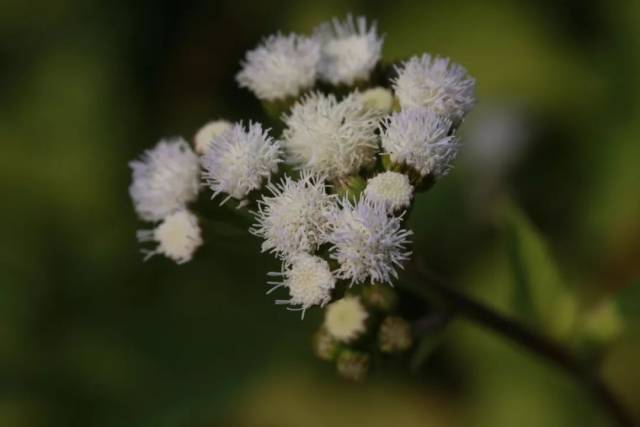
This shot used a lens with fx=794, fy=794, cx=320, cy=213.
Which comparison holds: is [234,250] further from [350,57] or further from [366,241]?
[366,241]

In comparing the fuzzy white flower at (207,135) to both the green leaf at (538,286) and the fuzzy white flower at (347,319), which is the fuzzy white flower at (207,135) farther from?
the green leaf at (538,286)

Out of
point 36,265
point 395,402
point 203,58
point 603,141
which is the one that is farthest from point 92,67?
point 603,141

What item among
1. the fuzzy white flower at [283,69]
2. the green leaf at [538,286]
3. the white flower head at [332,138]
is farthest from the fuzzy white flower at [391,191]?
the green leaf at [538,286]

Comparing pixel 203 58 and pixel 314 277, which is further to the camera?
pixel 203 58

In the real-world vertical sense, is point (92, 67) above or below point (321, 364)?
above

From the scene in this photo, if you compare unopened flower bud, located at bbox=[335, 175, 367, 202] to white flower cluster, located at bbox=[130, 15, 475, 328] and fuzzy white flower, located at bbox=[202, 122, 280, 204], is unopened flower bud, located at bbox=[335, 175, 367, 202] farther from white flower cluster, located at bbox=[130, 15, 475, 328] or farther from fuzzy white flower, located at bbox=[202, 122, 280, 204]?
fuzzy white flower, located at bbox=[202, 122, 280, 204]

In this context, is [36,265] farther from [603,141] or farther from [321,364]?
[603,141]

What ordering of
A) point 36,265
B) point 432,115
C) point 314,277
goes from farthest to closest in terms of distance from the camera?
point 36,265
point 432,115
point 314,277
